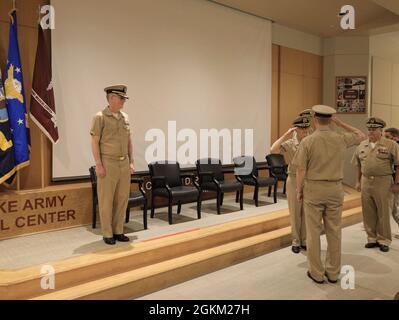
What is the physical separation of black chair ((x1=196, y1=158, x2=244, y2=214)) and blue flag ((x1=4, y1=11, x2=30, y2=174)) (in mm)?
2422

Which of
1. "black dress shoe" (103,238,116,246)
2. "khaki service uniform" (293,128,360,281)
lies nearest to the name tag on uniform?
"khaki service uniform" (293,128,360,281)

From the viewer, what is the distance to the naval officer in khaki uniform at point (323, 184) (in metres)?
3.54

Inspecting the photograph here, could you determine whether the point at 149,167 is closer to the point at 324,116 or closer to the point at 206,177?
the point at 206,177

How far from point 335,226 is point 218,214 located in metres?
2.18

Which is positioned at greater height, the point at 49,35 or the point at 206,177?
the point at 49,35

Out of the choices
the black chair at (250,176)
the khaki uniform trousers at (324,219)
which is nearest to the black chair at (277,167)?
the black chair at (250,176)

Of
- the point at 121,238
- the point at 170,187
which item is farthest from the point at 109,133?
the point at 170,187

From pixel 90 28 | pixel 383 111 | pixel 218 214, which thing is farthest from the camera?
pixel 383 111

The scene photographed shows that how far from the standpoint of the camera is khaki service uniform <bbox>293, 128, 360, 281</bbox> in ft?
11.6

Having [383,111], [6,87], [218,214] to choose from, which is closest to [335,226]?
[218,214]

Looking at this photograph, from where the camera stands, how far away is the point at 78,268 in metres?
3.35

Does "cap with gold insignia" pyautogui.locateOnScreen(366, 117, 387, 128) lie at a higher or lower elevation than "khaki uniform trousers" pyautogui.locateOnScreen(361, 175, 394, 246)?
higher

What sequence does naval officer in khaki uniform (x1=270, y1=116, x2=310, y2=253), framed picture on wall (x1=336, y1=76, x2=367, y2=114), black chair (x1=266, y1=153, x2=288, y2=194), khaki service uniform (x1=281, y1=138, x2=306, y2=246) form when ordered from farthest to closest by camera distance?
framed picture on wall (x1=336, y1=76, x2=367, y2=114)
black chair (x1=266, y1=153, x2=288, y2=194)
khaki service uniform (x1=281, y1=138, x2=306, y2=246)
naval officer in khaki uniform (x1=270, y1=116, x2=310, y2=253)

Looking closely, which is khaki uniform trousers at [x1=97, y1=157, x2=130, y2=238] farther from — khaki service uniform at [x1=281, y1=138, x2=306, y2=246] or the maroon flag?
khaki service uniform at [x1=281, y1=138, x2=306, y2=246]
